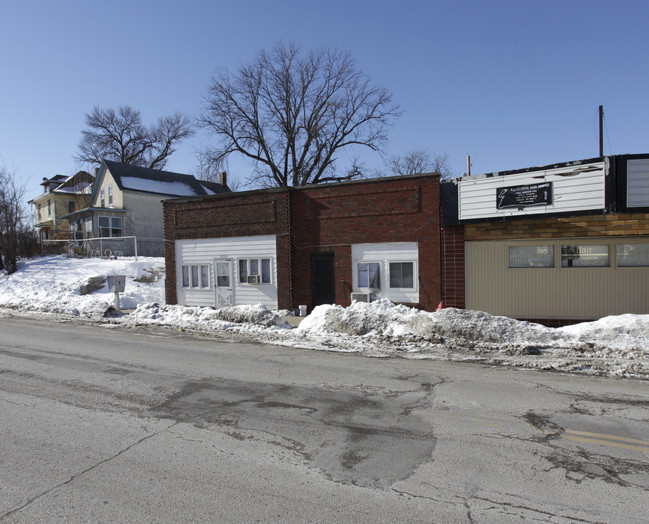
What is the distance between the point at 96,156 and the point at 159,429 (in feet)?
195

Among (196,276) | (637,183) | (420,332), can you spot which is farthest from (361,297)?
(637,183)

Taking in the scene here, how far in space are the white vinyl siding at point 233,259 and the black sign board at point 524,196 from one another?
8.38m

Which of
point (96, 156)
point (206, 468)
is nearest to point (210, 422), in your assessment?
point (206, 468)

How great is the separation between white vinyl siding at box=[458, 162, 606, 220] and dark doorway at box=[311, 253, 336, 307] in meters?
5.06

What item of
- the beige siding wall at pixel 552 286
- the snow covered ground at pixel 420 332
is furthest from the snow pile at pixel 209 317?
the beige siding wall at pixel 552 286

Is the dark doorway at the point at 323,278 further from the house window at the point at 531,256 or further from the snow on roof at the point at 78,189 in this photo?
the snow on roof at the point at 78,189

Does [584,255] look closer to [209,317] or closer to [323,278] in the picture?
[323,278]

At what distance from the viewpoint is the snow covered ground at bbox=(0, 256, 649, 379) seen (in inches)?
366

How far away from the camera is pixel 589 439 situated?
5.02 m

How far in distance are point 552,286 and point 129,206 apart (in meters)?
33.8

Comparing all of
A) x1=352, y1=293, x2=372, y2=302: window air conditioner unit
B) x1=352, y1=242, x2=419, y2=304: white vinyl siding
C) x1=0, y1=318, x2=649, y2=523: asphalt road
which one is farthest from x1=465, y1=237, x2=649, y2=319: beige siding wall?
x1=0, y1=318, x2=649, y2=523: asphalt road

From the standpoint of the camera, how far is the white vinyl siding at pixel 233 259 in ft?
56.3

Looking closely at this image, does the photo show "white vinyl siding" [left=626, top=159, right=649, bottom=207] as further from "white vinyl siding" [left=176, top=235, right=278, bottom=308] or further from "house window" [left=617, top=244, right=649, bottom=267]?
"white vinyl siding" [left=176, top=235, right=278, bottom=308]

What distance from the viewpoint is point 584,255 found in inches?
511
